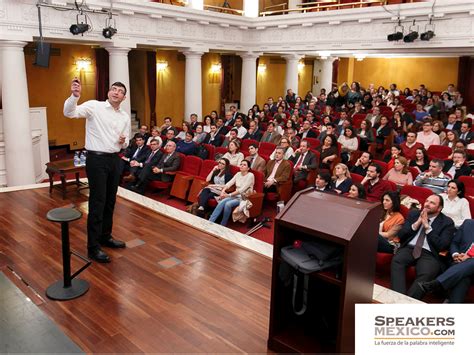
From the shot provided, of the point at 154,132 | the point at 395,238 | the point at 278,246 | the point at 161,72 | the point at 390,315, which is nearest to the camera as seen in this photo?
the point at 390,315

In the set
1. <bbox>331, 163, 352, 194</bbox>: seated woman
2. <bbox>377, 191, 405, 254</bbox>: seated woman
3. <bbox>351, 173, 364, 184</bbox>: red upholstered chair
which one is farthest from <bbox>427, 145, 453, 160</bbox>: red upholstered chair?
<bbox>377, 191, 405, 254</bbox>: seated woman

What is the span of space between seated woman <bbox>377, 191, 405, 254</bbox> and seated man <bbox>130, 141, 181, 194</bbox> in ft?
11.7

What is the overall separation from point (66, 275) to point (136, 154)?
14.7 feet

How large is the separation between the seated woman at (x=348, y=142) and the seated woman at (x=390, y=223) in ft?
10.7

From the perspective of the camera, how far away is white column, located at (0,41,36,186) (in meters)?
7.62

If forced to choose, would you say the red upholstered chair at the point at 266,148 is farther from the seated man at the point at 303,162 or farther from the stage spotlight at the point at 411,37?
the stage spotlight at the point at 411,37

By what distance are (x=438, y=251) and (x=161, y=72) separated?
1053 centimetres

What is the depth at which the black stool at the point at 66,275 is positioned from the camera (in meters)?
2.98

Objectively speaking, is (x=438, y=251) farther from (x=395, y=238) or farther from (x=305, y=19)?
(x=305, y=19)

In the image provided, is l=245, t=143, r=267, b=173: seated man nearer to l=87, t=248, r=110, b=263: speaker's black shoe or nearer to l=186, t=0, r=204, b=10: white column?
l=87, t=248, r=110, b=263: speaker's black shoe

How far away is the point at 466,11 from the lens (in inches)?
324

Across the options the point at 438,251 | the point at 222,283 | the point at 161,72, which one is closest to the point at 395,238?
the point at 438,251

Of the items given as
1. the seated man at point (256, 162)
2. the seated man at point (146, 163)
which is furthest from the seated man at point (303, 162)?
the seated man at point (146, 163)

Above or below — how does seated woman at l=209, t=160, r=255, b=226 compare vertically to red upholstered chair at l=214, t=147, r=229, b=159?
below
